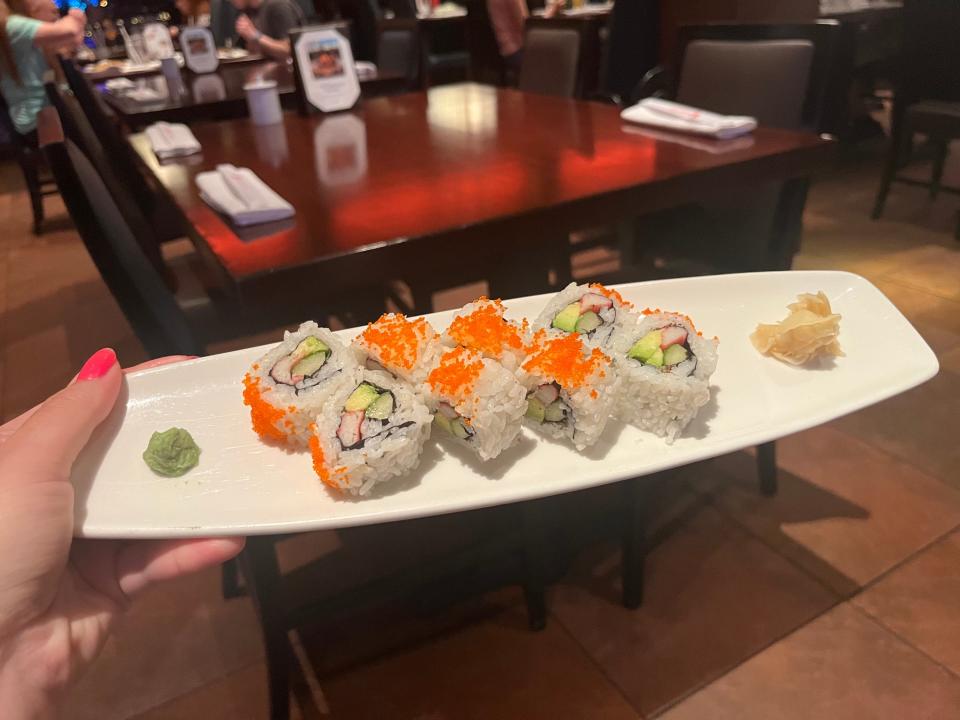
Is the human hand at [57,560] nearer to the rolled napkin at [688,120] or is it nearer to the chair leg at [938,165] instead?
the rolled napkin at [688,120]

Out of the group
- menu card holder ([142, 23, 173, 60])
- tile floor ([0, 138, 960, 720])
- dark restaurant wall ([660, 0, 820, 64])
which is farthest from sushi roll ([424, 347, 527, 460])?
menu card holder ([142, 23, 173, 60])

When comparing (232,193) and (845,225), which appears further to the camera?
(845,225)

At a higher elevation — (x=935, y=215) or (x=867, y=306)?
(x=867, y=306)

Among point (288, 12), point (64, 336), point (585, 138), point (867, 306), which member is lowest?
point (64, 336)

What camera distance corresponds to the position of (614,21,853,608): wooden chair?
1.81 m

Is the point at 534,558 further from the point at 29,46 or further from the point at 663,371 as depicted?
the point at 29,46

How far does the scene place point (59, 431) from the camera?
0.89 m

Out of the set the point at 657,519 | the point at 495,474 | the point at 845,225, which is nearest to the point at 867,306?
the point at 495,474

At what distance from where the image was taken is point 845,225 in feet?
13.1

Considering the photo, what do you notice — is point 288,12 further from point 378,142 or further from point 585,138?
point 585,138

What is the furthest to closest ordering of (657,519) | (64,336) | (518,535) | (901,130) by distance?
(901,130), (64,336), (657,519), (518,535)

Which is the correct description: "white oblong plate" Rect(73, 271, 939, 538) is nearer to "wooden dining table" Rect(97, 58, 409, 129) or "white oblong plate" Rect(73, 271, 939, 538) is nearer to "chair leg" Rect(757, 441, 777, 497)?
"chair leg" Rect(757, 441, 777, 497)

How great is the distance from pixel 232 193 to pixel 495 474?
106 cm

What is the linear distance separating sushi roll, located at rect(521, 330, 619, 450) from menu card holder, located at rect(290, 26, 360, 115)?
2.11m
